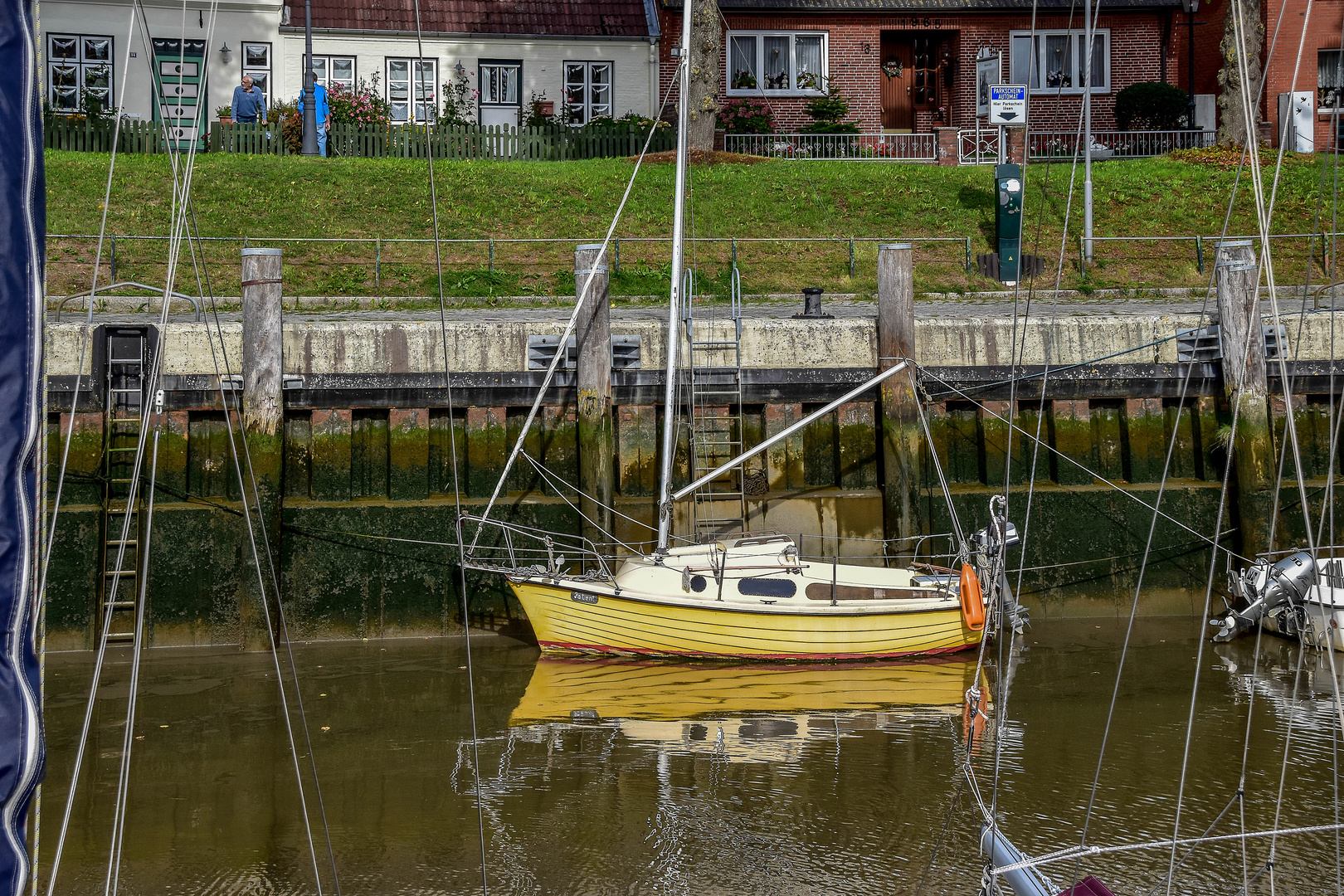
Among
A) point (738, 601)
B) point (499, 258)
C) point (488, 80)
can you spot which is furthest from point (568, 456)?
point (488, 80)

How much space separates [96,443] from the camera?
42.5 ft

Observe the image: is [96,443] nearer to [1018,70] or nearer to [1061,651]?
[1061,651]

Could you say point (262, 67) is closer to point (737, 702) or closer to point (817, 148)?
point (817, 148)

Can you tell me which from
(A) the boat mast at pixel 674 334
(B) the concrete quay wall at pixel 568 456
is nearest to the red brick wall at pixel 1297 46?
(B) the concrete quay wall at pixel 568 456

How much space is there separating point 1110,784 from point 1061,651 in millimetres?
3554

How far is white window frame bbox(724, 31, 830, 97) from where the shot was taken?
29.4 m

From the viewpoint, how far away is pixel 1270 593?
41.3 ft

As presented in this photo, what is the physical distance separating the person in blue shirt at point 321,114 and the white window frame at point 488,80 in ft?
14.4

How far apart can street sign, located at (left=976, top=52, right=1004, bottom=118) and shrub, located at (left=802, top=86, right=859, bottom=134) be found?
289 centimetres

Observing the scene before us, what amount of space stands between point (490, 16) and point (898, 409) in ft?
69.6

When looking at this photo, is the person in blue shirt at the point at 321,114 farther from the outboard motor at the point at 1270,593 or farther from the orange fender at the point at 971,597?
the outboard motor at the point at 1270,593

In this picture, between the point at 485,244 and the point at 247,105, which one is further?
the point at 247,105

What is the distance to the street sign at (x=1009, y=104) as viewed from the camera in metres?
20.1

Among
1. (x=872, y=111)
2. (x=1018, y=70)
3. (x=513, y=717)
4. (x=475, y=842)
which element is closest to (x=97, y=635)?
(x=513, y=717)
